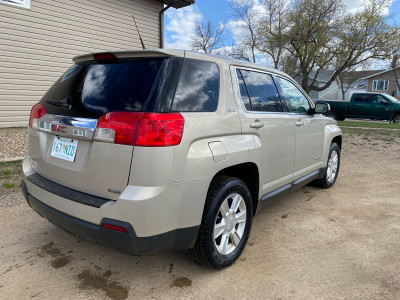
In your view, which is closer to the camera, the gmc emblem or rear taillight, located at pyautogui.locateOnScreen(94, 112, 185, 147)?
rear taillight, located at pyautogui.locateOnScreen(94, 112, 185, 147)

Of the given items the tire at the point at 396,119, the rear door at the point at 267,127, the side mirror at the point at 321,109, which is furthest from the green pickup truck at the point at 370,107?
the rear door at the point at 267,127

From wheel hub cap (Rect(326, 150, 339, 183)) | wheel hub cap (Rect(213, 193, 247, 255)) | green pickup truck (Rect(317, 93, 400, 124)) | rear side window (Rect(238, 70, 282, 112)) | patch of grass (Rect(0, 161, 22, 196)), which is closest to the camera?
wheel hub cap (Rect(213, 193, 247, 255))

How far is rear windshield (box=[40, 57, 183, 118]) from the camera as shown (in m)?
1.99

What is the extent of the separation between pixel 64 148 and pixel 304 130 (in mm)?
2762

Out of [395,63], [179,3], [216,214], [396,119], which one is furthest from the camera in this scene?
[395,63]

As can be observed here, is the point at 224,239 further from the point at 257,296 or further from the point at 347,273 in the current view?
the point at 347,273

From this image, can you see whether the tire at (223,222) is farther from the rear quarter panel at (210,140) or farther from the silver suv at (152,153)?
the rear quarter panel at (210,140)

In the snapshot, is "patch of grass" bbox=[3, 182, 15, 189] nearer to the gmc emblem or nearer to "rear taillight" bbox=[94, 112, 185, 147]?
the gmc emblem

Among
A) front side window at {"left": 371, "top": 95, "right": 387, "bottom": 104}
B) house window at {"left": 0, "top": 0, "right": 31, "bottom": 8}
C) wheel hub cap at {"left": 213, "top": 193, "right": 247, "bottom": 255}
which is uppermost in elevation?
house window at {"left": 0, "top": 0, "right": 31, "bottom": 8}

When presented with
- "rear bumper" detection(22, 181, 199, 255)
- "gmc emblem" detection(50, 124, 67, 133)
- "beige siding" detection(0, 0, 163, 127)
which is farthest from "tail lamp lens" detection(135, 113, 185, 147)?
"beige siding" detection(0, 0, 163, 127)

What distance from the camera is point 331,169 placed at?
15.8 ft

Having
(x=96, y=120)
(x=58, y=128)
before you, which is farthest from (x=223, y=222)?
(x=58, y=128)

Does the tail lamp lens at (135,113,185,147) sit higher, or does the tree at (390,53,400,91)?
the tree at (390,53,400,91)

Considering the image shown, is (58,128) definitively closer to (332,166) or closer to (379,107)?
(332,166)
